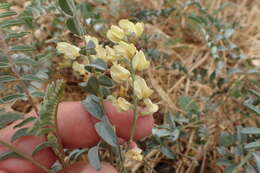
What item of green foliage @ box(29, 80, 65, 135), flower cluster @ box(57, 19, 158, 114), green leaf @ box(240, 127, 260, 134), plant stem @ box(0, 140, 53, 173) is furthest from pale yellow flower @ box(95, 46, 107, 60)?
green leaf @ box(240, 127, 260, 134)

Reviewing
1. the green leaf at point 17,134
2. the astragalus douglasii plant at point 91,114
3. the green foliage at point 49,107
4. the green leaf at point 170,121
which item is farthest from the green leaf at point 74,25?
the green leaf at point 170,121

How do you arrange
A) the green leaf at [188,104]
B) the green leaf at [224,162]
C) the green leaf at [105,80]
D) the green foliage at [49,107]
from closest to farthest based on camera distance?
the green foliage at [49,107]
the green leaf at [105,80]
the green leaf at [224,162]
the green leaf at [188,104]

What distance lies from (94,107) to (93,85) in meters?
0.05

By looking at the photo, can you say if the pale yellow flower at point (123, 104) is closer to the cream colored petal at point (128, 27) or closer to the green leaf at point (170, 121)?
the cream colored petal at point (128, 27)

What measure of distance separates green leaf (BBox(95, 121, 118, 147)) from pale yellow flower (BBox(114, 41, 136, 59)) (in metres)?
0.13

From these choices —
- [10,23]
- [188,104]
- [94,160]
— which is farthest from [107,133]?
[188,104]

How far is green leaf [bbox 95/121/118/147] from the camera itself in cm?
56

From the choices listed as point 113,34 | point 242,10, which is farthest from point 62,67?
point 242,10

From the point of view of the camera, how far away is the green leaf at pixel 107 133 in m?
0.56

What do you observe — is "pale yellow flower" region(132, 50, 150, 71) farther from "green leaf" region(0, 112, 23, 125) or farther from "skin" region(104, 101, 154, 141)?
"green leaf" region(0, 112, 23, 125)

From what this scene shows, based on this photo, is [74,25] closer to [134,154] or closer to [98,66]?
[98,66]

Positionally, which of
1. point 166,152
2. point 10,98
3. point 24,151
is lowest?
point 166,152

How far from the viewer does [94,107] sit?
0.62 metres

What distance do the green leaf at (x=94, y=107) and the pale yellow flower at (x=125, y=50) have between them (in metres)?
0.12
